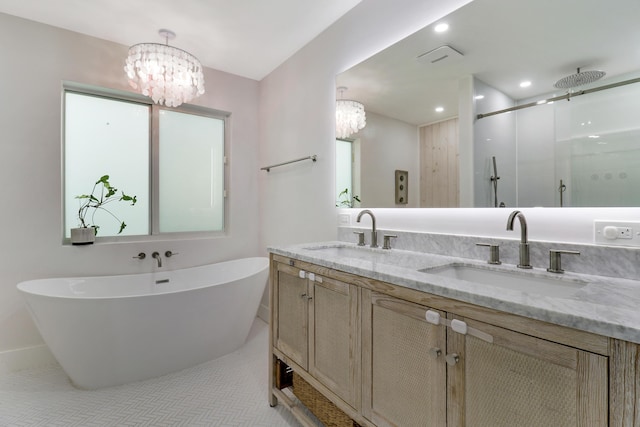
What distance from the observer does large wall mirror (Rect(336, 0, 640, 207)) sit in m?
1.12

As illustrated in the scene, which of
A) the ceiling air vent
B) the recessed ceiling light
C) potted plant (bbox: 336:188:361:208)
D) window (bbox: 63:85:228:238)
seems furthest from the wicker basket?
window (bbox: 63:85:228:238)

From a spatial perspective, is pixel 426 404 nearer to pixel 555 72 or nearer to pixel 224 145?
pixel 555 72

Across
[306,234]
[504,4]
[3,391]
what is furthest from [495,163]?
[3,391]

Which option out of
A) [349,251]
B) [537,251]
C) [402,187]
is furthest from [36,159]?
[537,251]

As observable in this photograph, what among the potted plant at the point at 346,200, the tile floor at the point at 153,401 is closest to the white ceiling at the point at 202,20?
the potted plant at the point at 346,200

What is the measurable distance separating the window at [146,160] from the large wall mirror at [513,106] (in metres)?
1.95

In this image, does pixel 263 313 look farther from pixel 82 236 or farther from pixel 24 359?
pixel 24 359

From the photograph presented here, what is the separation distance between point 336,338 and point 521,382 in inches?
29.6

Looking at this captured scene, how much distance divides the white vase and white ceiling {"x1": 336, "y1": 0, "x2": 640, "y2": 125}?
2.52 m

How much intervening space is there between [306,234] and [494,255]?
1.55 meters

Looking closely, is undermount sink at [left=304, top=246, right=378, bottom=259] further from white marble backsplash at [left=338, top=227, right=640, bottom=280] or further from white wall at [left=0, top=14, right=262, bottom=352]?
white wall at [left=0, top=14, right=262, bottom=352]

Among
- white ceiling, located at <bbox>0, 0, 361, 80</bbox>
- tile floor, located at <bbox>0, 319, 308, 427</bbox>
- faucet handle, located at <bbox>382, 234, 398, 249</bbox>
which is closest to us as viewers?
tile floor, located at <bbox>0, 319, 308, 427</bbox>

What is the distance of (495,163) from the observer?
1.45 m

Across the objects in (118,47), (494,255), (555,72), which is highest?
(118,47)
